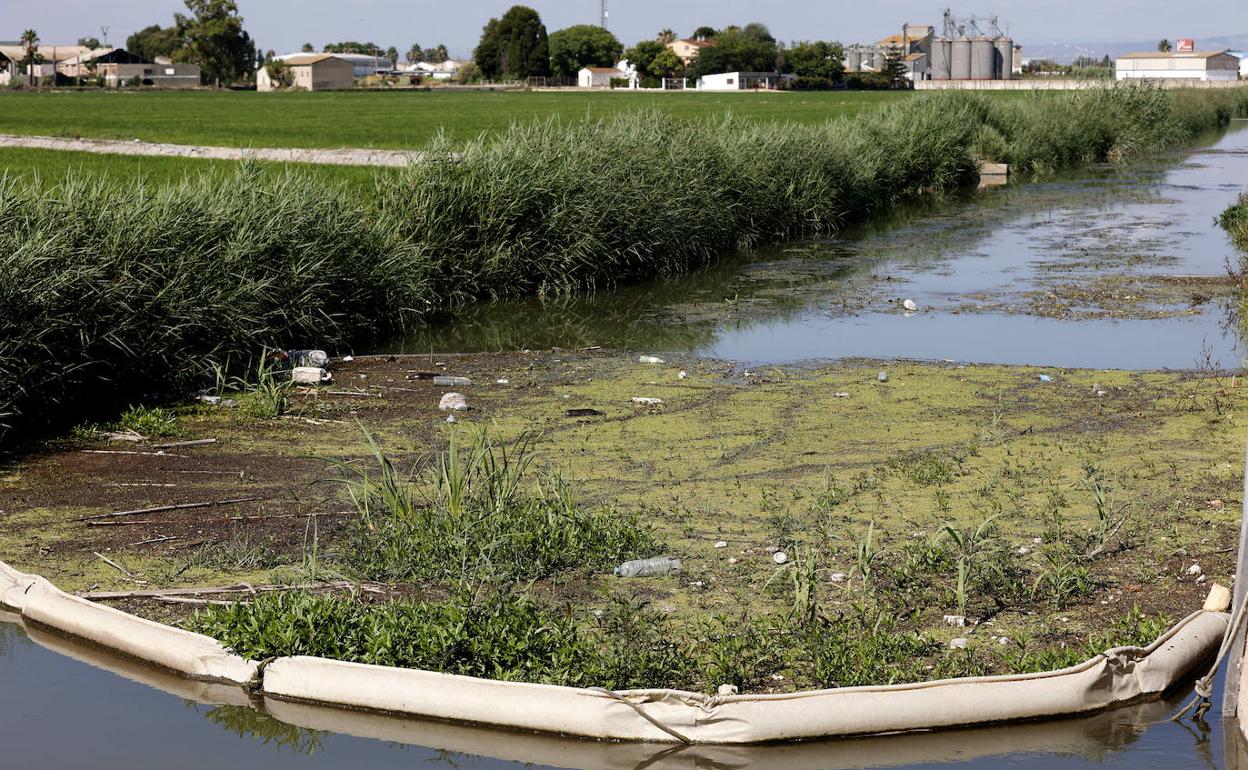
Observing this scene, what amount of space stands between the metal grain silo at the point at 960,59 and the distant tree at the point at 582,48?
172 ft

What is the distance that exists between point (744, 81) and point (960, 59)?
23690mm

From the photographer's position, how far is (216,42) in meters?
120

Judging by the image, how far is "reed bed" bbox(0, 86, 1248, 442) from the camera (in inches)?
363

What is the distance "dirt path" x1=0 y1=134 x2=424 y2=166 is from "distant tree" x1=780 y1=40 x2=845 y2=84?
93.1 m

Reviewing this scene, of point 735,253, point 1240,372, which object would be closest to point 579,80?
point 735,253

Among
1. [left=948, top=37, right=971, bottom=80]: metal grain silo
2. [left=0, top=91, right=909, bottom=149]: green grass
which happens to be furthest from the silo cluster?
[left=0, top=91, right=909, bottom=149]: green grass

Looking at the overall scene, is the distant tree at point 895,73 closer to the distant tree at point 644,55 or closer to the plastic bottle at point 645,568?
the distant tree at point 644,55

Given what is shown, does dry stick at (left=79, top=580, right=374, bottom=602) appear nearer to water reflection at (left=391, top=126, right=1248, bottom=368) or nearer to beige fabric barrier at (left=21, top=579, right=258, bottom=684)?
beige fabric barrier at (left=21, top=579, right=258, bottom=684)

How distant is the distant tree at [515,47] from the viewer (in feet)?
436

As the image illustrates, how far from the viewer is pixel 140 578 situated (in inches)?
244

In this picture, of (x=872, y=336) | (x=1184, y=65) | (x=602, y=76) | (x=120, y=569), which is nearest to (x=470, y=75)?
(x=602, y=76)

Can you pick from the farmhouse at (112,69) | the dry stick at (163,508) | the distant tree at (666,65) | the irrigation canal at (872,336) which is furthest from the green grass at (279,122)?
the distant tree at (666,65)

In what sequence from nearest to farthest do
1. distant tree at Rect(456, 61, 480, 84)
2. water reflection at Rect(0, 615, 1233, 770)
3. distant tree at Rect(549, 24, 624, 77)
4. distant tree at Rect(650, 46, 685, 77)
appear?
water reflection at Rect(0, 615, 1233, 770) → distant tree at Rect(650, 46, 685, 77) → distant tree at Rect(456, 61, 480, 84) → distant tree at Rect(549, 24, 624, 77)

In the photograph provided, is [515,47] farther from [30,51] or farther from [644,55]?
[30,51]
